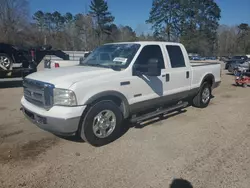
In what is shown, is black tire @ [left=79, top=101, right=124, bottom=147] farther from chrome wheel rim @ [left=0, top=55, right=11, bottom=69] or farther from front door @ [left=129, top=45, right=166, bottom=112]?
chrome wheel rim @ [left=0, top=55, right=11, bottom=69]

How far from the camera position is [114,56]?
4.80 m

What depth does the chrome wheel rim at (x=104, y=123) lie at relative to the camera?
4.01 meters

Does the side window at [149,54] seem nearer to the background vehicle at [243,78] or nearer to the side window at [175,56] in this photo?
the side window at [175,56]

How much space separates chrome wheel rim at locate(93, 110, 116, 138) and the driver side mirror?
97 cm

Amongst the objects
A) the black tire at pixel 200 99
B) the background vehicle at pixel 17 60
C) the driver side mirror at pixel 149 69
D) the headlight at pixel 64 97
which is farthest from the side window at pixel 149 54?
the background vehicle at pixel 17 60

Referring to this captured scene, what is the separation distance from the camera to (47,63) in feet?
32.7

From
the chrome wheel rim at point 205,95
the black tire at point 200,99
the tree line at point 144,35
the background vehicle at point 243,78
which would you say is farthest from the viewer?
the tree line at point 144,35

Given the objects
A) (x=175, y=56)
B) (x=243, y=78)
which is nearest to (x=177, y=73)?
(x=175, y=56)

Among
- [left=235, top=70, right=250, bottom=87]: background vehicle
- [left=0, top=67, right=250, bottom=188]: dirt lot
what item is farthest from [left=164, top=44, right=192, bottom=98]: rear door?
[left=235, top=70, right=250, bottom=87]: background vehicle

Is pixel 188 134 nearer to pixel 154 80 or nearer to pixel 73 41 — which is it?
pixel 154 80

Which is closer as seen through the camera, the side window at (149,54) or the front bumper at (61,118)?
the front bumper at (61,118)

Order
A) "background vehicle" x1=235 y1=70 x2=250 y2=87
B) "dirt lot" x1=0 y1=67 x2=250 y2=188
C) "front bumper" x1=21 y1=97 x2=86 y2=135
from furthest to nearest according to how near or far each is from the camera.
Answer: "background vehicle" x1=235 y1=70 x2=250 y2=87 < "front bumper" x1=21 y1=97 x2=86 y2=135 < "dirt lot" x1=0 y1=67 x2=250 y2=188

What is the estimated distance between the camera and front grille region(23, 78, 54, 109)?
144 inches

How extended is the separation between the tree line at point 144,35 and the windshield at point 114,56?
39.5 m
